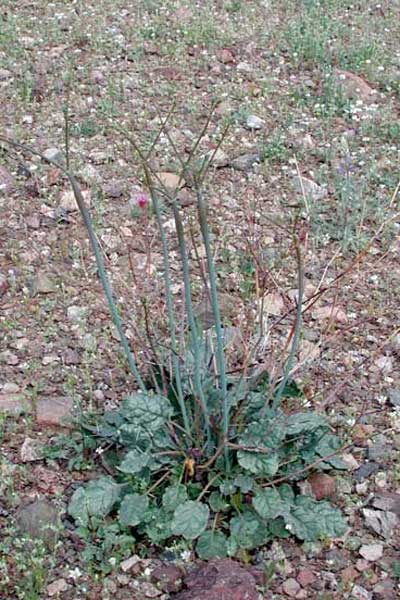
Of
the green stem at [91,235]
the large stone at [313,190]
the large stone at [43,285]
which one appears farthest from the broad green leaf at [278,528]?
the large stone at [313,190]

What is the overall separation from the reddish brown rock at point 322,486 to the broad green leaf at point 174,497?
47cm

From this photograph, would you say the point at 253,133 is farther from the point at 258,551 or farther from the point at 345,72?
the point at 258,551

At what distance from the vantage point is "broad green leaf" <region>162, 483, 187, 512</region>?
299 cm

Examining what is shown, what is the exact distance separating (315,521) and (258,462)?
0.84 ft

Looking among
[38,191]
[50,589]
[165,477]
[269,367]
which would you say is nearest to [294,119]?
[38,191]

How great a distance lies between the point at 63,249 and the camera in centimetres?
441

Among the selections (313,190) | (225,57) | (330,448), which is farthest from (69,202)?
(330,448)

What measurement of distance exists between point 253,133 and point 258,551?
2.78 meters

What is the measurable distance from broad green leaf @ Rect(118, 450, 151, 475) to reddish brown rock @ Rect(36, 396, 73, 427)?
0.45m

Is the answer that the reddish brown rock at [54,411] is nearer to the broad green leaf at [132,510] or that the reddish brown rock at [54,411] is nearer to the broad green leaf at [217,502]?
the broad green leaf at [132,510]

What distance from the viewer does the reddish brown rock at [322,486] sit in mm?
3213

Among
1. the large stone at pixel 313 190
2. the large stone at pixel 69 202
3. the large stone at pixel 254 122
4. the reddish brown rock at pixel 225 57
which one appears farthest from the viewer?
the reddish brown rock at pixel 225 57

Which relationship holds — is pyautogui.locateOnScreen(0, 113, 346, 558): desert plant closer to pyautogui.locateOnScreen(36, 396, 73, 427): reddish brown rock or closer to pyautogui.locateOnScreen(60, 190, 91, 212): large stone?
pyautogui.locateOnScreen(36, 396, 73, 427): reddish brown rock

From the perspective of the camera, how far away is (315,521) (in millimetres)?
3008
